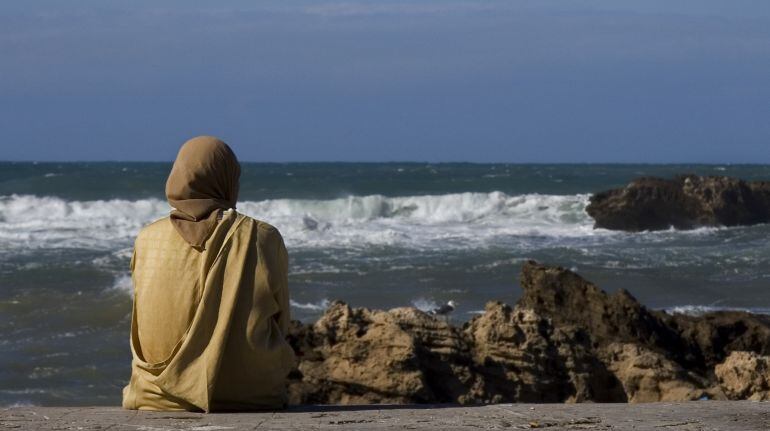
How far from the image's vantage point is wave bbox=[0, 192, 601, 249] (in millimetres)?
24125

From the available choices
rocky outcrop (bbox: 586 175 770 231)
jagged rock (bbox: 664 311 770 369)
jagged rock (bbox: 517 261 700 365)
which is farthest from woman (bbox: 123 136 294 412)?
rocky outcrop (bbox: 586 175 770 231)

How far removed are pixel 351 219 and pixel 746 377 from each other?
88.0ft

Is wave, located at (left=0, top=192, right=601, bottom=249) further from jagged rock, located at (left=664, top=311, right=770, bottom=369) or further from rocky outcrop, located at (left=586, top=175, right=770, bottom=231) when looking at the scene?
jagged rock, located at (left=664, top=311, right=770, bottom=369)

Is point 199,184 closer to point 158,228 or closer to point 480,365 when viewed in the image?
point 158,228

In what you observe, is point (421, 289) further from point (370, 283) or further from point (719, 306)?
point (719, 306)

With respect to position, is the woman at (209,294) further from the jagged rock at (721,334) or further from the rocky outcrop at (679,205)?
the rocky outcrop at (679,205)

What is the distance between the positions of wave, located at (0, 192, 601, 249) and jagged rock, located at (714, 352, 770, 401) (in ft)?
51.2

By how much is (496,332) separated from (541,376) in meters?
0.33

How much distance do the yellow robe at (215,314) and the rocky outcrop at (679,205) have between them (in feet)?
75.1

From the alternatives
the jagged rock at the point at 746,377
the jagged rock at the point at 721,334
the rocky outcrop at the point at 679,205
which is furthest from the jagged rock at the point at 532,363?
the rocky outcrop at the point at 679,205

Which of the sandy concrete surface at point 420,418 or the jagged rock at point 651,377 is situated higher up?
the sandy concrete surface at point 420,418

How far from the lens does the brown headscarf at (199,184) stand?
14.9ft

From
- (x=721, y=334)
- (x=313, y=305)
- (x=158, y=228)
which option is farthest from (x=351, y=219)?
(x=158, y=228)

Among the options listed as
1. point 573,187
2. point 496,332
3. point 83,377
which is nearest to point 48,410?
point 496,332
